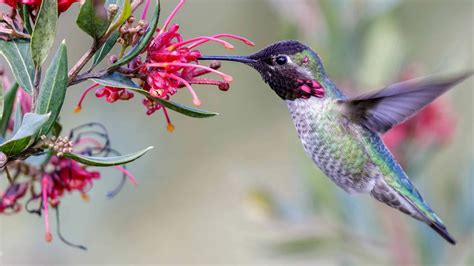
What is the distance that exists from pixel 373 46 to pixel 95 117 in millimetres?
1614

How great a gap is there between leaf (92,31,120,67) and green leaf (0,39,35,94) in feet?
0.43

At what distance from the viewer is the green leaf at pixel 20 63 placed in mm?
1495

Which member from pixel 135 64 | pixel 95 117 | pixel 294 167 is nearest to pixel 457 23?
pixel 294 167

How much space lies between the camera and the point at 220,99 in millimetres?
6727

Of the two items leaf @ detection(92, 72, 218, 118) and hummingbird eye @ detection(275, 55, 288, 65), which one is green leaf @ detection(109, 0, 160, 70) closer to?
leaf @ detection(92, 72, 218, 118)


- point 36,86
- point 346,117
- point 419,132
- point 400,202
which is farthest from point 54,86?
point 419,132

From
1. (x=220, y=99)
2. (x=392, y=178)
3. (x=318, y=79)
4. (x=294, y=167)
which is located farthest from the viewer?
(x=220, y=99)

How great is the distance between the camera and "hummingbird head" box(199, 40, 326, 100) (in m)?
2.11

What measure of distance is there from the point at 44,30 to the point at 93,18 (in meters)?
0.11

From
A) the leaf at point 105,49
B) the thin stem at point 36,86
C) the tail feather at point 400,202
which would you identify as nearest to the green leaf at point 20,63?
the thin stem at point 36,86

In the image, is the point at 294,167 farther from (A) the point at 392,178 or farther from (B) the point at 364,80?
(A) the point at 392,178

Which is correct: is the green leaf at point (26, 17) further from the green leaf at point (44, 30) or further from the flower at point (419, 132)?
the flower at point (419, 132)

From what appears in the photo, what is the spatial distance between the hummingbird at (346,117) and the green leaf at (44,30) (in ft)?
2.18

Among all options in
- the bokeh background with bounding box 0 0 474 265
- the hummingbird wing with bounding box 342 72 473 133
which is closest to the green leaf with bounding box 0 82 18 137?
the hummingbird wing with bounding box 342 72 473 133
